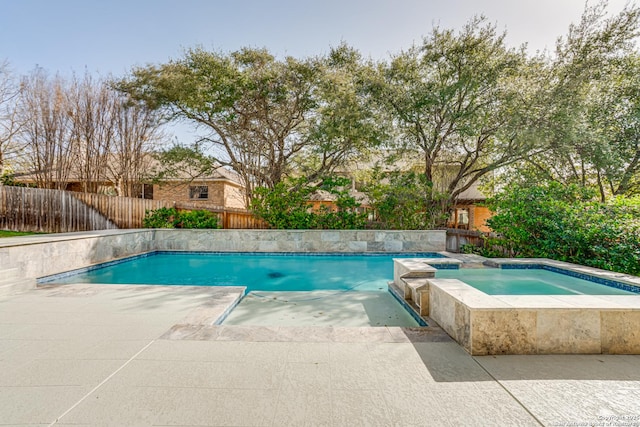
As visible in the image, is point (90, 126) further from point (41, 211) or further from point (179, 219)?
point (179, 219)

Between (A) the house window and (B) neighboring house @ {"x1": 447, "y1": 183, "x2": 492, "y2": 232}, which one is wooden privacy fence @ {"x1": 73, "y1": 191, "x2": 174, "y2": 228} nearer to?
(A) the house window

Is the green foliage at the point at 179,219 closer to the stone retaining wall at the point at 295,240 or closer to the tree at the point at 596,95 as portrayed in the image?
the stone retaining wall at the point at 295,240

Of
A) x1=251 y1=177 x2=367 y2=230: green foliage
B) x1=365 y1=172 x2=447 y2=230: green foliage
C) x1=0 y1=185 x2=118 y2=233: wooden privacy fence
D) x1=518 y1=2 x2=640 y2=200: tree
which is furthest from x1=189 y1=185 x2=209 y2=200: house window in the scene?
x1=518 y1=2 x2=640 y2=200: tree

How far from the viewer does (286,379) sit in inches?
75.4

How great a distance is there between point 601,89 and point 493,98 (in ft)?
10.1

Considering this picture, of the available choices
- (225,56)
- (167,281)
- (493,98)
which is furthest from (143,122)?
(493,98)

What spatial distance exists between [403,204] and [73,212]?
1052cm

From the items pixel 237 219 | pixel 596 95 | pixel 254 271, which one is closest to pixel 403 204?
pixel 254 271

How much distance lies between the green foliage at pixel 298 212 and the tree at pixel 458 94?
2975mm

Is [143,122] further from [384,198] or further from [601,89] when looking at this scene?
[601,89]

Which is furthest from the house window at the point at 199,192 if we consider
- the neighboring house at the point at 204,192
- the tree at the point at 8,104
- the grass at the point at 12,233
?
the grass at the point at 12,233

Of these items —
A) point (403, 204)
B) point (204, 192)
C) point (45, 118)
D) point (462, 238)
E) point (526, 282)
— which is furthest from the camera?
point (204, 192)

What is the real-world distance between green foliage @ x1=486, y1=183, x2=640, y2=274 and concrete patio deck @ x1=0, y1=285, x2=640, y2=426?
12.8 ft

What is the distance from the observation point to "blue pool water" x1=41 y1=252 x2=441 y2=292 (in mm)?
5910
